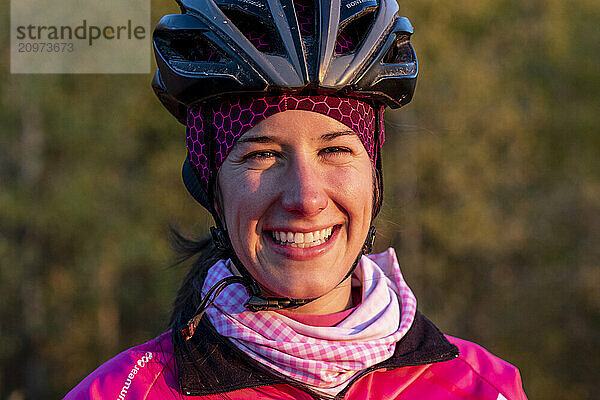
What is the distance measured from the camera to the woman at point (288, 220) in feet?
6.70

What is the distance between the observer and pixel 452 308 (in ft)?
45.2

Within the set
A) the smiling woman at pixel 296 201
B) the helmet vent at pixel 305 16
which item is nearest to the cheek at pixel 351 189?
the smiling woman at pixel 296 201

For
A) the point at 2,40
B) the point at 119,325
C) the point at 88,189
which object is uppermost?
the point at 2,40

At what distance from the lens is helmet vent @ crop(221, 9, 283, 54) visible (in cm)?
213

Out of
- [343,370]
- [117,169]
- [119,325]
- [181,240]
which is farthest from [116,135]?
[343,370]

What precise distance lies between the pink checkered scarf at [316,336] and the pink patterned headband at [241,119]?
40 centimetres

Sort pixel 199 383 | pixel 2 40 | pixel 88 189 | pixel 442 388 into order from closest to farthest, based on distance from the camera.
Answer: pixel 199 383 < pixel 442 388 < pixel 2 40 < pixel 88 189

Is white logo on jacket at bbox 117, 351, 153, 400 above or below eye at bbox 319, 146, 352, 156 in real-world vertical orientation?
below

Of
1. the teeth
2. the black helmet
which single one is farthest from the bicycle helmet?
the teeth

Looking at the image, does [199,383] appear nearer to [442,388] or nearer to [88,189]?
[442,388]

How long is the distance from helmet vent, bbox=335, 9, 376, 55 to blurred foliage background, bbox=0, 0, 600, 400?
10.7 meters

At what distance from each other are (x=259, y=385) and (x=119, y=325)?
39.7ft

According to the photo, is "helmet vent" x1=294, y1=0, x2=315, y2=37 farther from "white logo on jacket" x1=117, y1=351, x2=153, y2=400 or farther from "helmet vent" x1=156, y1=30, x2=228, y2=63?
"white logo on jacket" x1=117, y1=351, x2=153, y2=400

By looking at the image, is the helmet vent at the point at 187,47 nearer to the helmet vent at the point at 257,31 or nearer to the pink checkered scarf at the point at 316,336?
the helmet vent at the point at 257,31
